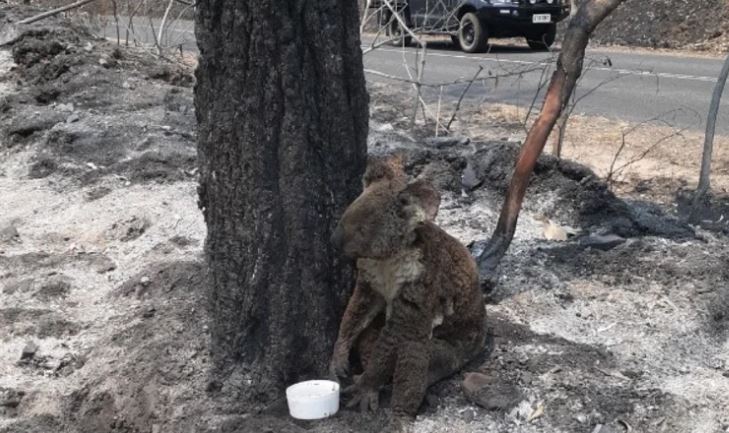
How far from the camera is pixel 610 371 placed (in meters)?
3.87

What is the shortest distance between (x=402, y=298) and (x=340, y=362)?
49 cm

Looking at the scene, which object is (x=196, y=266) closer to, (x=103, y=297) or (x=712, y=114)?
(x=103, y=297)

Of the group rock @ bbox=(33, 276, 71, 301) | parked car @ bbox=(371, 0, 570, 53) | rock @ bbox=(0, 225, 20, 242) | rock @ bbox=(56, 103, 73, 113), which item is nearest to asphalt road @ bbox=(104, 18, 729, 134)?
parked car @ bbox=(371, 0, 570, 53)

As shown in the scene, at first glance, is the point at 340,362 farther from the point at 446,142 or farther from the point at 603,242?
the point at 446,142

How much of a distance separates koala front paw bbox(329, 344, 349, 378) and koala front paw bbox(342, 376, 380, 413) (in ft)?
0.30

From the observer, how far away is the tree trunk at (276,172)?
3510 millimetres

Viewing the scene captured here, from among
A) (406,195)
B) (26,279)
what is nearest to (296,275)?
(406,195)

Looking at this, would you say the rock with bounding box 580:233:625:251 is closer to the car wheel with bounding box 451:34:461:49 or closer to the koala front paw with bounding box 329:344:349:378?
the koala front paw with bounding box 329:344:349:378

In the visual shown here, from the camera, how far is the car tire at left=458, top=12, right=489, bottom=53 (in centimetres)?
1911

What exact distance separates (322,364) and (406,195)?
3.14 feet

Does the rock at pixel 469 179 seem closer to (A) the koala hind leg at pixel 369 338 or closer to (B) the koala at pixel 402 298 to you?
(B) the koala at pixel 402 298

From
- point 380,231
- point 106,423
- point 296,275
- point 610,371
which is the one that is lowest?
point 106,423

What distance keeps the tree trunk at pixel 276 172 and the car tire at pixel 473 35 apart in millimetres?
15888

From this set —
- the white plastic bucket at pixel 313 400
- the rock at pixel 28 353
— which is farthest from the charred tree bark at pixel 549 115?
the rock at pixel 28 353
